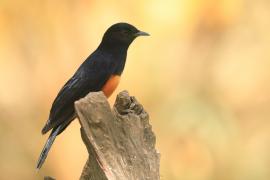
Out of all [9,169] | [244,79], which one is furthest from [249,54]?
[9,169]

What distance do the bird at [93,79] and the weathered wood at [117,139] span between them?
1079 mm

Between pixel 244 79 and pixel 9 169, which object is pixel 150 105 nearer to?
pixel 244 79

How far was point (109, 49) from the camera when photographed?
5598mm

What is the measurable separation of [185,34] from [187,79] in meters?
0.56

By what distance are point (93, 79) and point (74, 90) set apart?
0.64 feet

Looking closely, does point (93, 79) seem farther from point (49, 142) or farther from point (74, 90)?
point (49, 142)

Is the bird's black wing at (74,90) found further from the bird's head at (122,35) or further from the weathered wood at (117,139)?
the weathered wood at (117,139)

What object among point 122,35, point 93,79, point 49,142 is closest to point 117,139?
point 49,142

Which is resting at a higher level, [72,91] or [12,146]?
[72,91]

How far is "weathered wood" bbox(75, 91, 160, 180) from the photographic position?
3928 millimetres

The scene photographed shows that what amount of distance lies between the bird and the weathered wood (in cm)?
108

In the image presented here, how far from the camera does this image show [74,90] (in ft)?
17.0

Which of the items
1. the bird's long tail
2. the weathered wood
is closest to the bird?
the bird's long tail

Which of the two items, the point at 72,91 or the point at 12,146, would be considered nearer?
the point at 72,91
